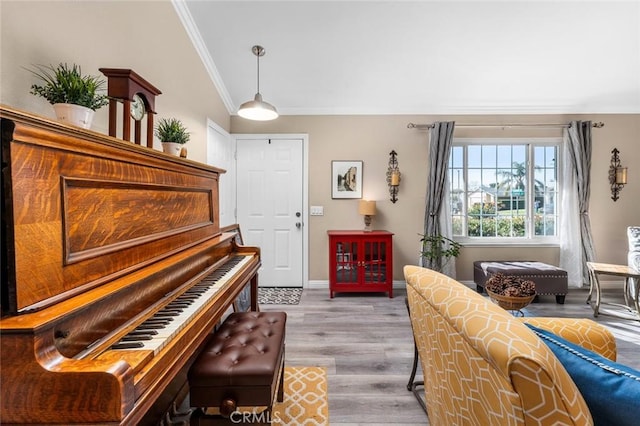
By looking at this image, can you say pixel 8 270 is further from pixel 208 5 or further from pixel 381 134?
pixel 381 134

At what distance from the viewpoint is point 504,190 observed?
3912 millimetres

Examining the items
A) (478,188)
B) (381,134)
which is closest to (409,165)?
(381,134)

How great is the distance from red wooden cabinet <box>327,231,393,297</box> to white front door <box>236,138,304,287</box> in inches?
23.7

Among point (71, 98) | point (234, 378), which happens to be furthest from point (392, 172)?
point (71, 98)

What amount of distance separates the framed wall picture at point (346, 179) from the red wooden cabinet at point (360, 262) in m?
0.63

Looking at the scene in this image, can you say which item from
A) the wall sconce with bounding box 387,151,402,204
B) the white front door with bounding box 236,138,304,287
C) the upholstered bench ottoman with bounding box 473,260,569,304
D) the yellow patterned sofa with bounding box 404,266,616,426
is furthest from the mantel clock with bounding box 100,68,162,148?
the upholstered bench ottoman with bounding box 473,260,569,304

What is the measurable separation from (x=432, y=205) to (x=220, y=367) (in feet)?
10.7

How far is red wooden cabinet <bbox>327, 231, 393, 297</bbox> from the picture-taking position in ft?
11.5

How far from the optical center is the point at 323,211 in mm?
3898

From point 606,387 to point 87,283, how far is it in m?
1.36

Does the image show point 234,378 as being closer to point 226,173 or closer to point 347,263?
→ point 347,263

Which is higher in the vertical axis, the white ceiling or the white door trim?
the white ceiling

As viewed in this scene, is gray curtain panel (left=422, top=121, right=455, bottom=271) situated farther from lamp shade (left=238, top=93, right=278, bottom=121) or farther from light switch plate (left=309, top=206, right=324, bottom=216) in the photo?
lamp shade (left=238, top=93, right=278, bottom=121)

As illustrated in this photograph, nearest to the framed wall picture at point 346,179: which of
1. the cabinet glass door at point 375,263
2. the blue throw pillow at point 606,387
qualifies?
the cabinet glass door at point 375,263
